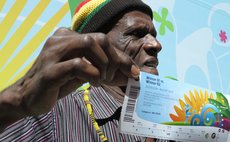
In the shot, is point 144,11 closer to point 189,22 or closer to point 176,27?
point 176,27

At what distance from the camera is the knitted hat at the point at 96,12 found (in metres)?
0.95

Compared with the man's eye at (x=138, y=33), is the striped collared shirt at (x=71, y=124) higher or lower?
lower

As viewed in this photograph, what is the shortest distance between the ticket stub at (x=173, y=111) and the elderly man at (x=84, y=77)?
4 centimetres

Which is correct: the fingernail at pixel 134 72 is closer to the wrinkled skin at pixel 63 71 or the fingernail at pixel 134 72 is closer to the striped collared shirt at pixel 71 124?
the wrinkled skin at pixel 63 71

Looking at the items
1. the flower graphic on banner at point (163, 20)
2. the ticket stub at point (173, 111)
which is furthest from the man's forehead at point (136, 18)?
the flower graphic on banner at point (163, 20)

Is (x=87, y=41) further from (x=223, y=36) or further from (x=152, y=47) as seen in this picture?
(x=223, y=36)

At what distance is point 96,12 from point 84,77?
474mm

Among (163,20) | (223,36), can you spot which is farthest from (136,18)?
(223,36)

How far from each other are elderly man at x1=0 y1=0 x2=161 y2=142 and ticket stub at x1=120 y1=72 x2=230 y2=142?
4 cm

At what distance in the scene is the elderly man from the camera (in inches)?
19.9

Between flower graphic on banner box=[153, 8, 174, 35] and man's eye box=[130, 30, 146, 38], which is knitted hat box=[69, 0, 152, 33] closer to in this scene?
man's eye box=[130, 30, 146, 38]

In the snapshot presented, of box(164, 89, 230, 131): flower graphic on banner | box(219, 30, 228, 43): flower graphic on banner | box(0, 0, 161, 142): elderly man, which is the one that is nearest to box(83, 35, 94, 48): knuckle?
box(0, 0, 161, 142): elderly man

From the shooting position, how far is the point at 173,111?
0.64 metres

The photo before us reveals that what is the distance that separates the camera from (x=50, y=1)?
1211 mm
